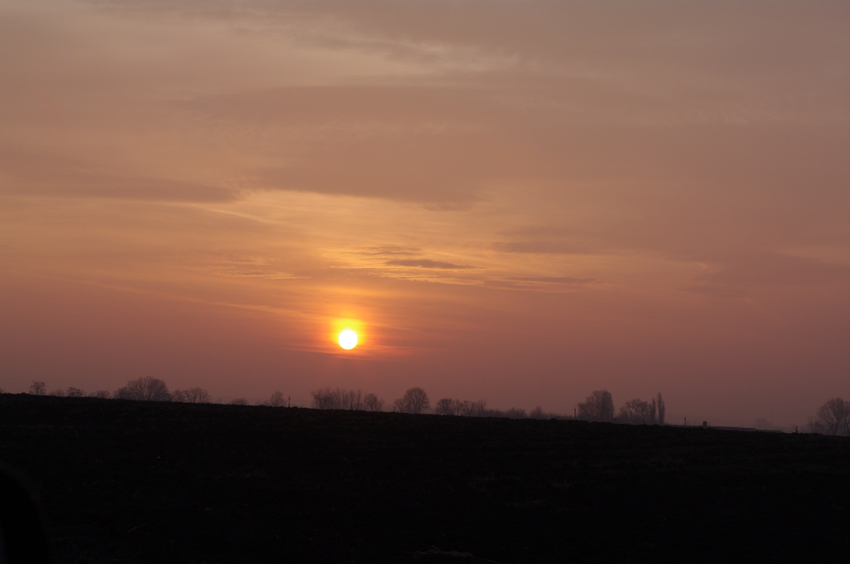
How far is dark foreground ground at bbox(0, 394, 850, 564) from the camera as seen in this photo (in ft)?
76.1

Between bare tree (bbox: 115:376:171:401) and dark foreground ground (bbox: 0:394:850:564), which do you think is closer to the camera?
dark foreground ground (bbox: 0:394:850:564)

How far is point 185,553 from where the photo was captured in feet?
69.1

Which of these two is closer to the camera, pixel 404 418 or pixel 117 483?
pixel 117 483

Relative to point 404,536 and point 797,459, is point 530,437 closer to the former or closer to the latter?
point 797,459

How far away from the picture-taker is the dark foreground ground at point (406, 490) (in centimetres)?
2320

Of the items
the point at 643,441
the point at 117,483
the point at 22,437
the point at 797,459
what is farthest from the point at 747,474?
the point at 22,437

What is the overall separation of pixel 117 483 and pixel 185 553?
27.9ft

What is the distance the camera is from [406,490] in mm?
30125

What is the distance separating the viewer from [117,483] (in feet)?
91.5

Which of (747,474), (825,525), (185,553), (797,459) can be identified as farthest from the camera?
(797,459)

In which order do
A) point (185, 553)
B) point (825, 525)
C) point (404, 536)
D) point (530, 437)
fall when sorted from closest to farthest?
point (185, 553) → point (404, 536) → point (825, 525) → point (530, 437)

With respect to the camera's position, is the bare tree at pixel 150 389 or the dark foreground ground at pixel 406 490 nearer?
the dark foreground ground at pixel 406 490

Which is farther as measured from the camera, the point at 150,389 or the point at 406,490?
the point at 150,389

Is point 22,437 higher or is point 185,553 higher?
point 22,437
